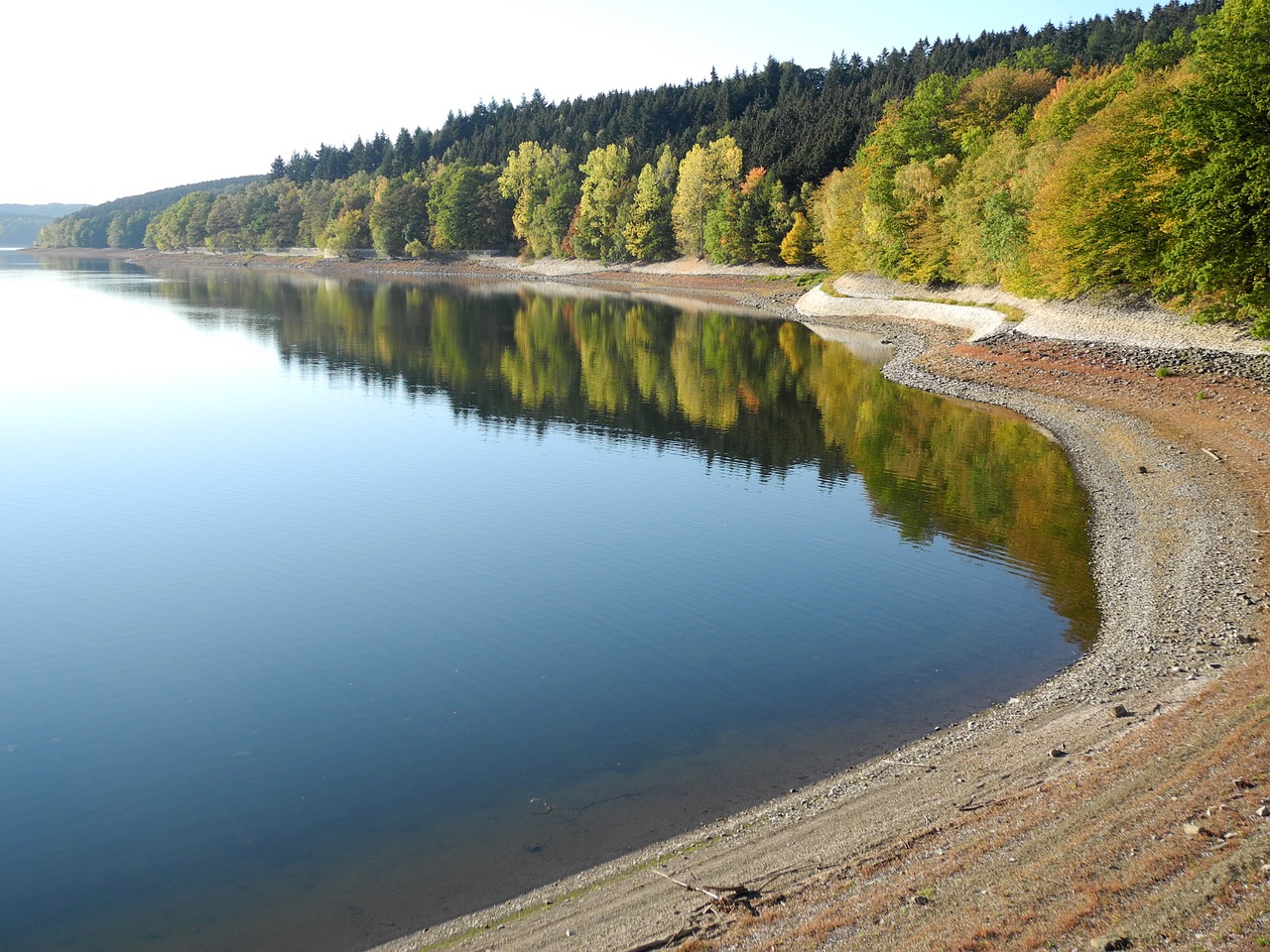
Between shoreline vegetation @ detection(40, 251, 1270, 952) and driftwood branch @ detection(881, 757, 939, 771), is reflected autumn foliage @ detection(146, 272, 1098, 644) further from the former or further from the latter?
driftwood branch @ detection(881, 757, 939, 771)

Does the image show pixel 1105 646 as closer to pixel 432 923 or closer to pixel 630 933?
pixel 630 933

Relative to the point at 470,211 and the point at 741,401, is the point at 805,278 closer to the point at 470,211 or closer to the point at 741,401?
the point at 741,401

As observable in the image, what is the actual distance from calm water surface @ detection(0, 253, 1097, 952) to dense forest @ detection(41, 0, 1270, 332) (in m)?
12.8

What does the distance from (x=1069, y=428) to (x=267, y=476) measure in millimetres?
28603

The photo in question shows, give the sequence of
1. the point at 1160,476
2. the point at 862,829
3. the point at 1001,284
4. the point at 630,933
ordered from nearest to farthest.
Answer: the point at 630,933 → the point at 862,829 → the point at 1160,476 → the point at 1001,284

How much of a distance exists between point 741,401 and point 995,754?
3319 cm

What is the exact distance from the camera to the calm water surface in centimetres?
1201

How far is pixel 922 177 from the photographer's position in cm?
7431

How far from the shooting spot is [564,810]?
1277 centimetres

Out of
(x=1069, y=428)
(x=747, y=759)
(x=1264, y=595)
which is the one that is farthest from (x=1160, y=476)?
(x=747, y=759)

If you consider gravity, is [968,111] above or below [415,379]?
above

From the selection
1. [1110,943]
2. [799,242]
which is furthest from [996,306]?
[1110,943]

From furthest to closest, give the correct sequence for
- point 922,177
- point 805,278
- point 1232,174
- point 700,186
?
point 700,186
point 805,278
point 922,177
point 1232,174

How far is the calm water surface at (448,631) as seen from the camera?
12008 millimetres
